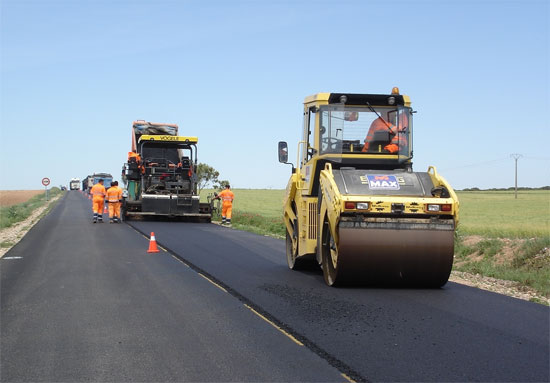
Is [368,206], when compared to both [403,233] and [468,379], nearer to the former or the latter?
[403,233]

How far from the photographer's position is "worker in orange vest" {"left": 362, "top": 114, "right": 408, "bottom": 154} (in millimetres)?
9729

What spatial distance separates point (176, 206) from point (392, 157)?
52.4ft

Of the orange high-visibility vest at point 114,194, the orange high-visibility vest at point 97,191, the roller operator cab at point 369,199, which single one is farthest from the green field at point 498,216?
the roller operator cab at point 369,199

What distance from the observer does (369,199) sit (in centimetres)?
829

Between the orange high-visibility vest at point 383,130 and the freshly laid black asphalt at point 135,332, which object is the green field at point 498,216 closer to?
the orange high-visibility vest at point 383,130

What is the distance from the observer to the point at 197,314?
23.3ft

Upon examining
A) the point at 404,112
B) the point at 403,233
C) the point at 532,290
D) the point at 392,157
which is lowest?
the point at 532,290

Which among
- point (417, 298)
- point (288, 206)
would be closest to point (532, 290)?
point (417, 298)

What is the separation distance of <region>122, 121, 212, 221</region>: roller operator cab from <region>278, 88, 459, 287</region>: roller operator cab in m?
14.6

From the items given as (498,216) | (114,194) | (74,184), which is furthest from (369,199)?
(74,184)

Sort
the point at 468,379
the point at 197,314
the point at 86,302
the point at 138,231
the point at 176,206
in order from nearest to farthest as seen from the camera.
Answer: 1. the point at 468,379
2. the point at 197,314
3. the point at 86,302
4. the point at 138,231
5. the point at 176,206

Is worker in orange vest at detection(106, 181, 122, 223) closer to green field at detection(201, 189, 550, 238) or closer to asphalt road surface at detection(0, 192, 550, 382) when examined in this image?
green field at detection(201, 189, 550, 238)

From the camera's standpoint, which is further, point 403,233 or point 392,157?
point 392,157

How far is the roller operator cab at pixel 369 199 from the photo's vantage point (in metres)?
8.26
